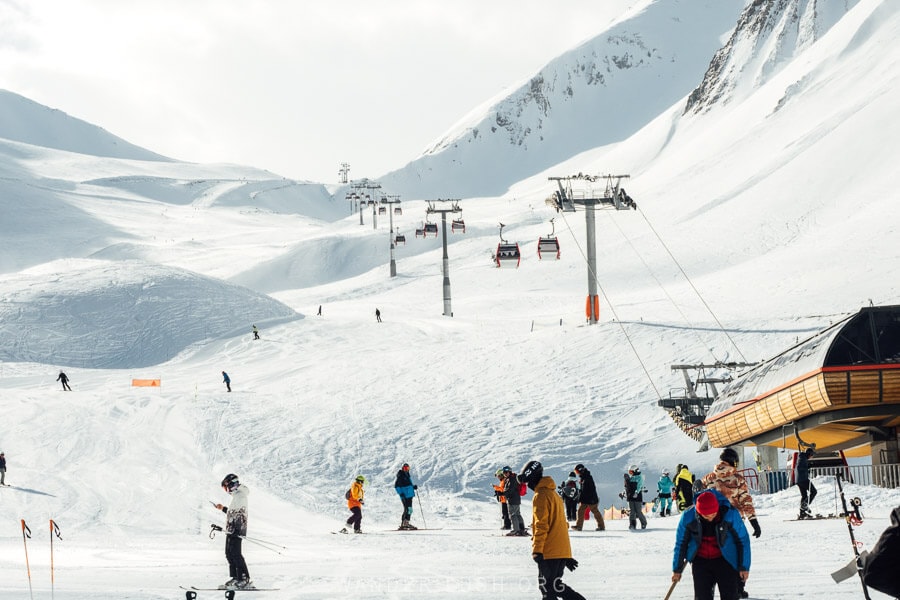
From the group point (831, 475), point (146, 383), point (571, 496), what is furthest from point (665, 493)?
point (146, 383)

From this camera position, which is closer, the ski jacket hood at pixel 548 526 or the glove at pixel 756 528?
the ski jacket hood at pixel 548 526

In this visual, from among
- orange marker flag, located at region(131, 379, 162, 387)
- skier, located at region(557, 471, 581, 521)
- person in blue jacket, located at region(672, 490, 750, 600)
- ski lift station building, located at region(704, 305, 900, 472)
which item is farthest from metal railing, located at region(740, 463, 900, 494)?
orange marker flag, located at region(131, 379, 162, 387)

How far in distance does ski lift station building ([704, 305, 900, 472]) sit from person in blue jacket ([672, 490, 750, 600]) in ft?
51.6

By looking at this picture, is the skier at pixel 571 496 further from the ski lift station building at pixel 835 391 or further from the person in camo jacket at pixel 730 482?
the person in camo jacket at pixel 730 482

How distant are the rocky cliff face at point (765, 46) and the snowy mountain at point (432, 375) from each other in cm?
4197

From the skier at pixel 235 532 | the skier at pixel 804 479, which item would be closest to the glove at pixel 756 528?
the skier at pixel 235 532

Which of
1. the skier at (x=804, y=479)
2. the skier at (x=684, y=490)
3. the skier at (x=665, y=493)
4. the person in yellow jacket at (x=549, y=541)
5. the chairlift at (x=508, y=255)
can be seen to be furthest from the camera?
the chairlift at (x=508, y=255)

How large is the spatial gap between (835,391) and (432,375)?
20.6 metres

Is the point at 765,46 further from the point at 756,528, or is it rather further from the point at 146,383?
the point at 756,528

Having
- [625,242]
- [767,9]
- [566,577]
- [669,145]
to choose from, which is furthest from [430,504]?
[767,9]

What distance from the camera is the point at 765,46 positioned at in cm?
16300

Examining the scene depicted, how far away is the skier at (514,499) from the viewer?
1891cm

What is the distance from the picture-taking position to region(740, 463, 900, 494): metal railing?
2200 centimetres

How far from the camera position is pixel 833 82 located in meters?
114
